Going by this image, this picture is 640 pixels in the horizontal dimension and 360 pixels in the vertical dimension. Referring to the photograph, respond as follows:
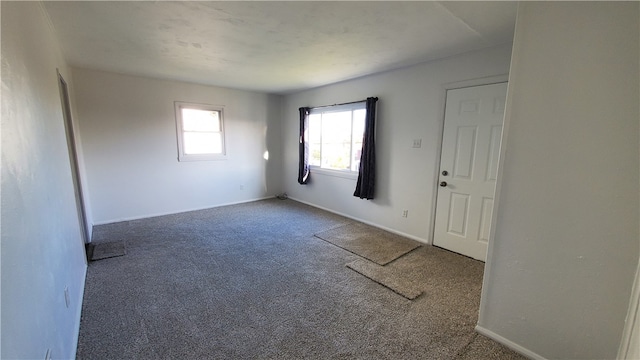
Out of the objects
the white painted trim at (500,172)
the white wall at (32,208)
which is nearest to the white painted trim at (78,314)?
the white wall at (32,208)

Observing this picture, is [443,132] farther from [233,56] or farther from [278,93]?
[278,93]

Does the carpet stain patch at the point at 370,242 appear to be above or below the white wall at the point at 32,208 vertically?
below

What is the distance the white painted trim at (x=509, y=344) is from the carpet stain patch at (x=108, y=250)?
3.63m

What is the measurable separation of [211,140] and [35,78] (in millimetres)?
3404

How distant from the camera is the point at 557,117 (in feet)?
4.84

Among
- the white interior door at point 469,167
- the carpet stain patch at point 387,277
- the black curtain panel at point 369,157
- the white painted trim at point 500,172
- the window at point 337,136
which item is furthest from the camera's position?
the window at point 337,136

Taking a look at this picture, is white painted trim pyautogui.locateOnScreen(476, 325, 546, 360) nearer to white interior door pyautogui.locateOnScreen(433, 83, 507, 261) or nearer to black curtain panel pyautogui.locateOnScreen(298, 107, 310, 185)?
white interior door pyautogui.locateOnScreen(433, 83, 507, 261)

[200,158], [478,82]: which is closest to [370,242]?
[478,82]

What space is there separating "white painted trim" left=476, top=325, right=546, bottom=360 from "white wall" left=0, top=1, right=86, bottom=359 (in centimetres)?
245

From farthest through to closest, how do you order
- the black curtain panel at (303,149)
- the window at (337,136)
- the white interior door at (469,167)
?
the black curtain panel at (303,149) → the window at (337,136) → the white interior door at (469,167)

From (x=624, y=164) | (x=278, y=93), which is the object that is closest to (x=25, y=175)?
(x=624, y=164)

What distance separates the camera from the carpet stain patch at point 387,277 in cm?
236

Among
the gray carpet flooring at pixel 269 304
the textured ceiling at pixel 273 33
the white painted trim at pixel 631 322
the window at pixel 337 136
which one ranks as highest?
the textured ceiling at pixel 273 33

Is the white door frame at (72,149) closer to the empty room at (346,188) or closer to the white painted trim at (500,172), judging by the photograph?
the empty room at (346,188)
